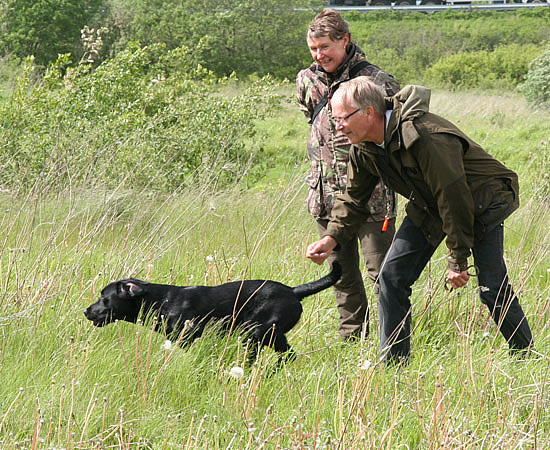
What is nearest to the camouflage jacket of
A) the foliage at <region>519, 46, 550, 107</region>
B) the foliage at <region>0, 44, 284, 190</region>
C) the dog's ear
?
the dog's ear

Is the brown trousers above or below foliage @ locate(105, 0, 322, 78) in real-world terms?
above

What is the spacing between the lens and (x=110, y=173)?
7.69m

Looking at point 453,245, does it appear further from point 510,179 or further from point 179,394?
point 179,394

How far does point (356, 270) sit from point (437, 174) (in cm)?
137

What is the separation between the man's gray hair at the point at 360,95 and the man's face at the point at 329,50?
76 centimetres

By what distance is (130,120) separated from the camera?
348 inches

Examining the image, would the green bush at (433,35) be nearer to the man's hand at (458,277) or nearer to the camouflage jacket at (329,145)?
the camouflage jacket at (329,145)

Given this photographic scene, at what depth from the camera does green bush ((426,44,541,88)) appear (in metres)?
28.9

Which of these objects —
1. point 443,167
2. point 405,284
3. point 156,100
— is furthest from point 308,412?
point 156,100

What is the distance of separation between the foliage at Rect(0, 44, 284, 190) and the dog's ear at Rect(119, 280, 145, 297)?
3.10m

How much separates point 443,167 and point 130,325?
6.52ft

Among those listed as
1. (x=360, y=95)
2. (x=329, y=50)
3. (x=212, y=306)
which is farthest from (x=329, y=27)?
(x=212, y=306)

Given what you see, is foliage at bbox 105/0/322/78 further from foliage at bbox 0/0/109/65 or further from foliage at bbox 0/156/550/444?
foliage at bbox 0/156/550/444

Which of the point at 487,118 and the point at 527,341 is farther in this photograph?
the point at 487,118
